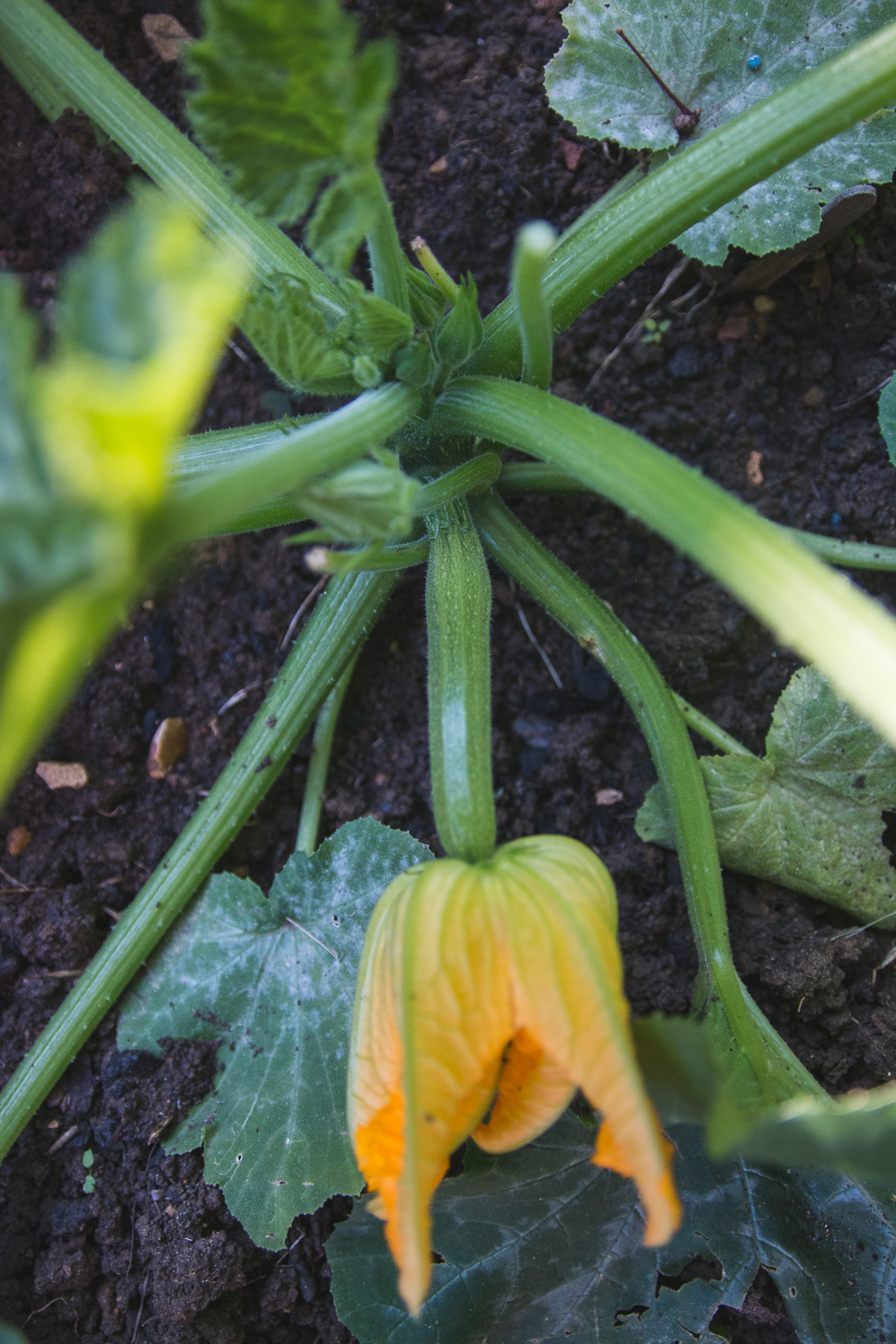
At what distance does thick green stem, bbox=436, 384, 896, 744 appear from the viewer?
91 centimetres

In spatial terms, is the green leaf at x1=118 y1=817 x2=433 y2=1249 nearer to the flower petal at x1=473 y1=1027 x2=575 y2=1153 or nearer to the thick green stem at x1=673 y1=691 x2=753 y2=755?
the flower petal at x1=473 y1=1027 x2=575 y2=1153

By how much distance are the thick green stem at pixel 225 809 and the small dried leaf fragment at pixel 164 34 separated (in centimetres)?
143

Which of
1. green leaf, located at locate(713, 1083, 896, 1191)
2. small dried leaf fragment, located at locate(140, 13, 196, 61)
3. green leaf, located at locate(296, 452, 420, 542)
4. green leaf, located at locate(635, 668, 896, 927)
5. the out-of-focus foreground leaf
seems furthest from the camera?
small dried leaf fragment, located at locate(140, 13, 196, 61)

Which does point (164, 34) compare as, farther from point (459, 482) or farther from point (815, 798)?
point (815, 798)

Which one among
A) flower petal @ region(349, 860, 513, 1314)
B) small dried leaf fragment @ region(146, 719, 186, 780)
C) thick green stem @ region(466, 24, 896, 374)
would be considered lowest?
small dried leaf fragment @ region(146, 719, 186, 780)

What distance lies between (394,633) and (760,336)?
1038 millimetres

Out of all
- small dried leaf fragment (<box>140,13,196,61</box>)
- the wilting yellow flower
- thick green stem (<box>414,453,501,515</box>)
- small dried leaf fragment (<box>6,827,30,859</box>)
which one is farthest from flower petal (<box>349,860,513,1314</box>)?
small dried leaf fragment (<box>140,13,196,61</box>)

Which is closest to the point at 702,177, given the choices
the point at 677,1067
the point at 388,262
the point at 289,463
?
the point at 388,262

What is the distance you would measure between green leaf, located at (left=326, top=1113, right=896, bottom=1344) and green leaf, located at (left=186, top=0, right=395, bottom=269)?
1386 mm

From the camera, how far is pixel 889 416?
1839mm

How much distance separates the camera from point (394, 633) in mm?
2133

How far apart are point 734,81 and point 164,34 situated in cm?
132

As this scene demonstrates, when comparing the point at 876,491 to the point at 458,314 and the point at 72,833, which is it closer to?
the point at 458,314

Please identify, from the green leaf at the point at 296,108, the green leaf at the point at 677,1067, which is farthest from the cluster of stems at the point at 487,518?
the green leaf at the point at 677,1067
